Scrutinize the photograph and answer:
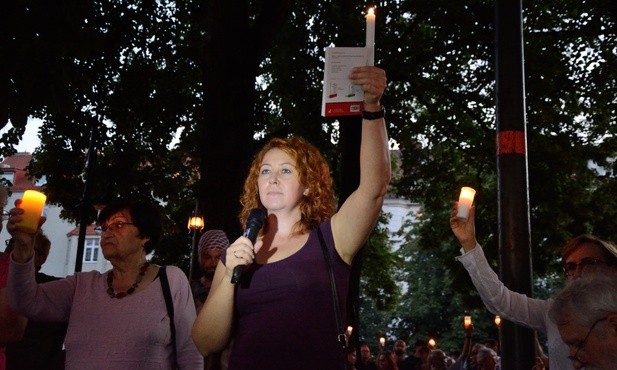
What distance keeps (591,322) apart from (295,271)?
51.1 inches

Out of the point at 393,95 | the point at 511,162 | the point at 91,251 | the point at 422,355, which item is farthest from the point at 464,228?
the point at 91,251

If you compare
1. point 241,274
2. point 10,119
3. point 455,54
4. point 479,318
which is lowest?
point 479,318

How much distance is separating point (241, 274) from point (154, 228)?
6.20ft

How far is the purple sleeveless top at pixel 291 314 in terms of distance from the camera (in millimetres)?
3000

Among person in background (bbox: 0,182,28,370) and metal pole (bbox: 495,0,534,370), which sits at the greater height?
metal pole (bbox: 495,0,534,370)

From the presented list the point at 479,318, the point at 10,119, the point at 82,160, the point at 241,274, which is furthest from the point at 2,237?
the point at 241,274

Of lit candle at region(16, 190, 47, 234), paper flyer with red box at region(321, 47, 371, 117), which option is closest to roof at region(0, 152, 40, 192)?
lit candle at region(16, 190, 47, 234)

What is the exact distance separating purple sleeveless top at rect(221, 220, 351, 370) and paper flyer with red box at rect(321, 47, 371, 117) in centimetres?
61

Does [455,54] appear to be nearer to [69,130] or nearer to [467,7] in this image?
[467,7]

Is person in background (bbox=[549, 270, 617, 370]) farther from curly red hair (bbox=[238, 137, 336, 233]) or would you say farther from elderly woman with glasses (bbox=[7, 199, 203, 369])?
elderly woman with glasses (bbox=[7, 199, 203, 369])

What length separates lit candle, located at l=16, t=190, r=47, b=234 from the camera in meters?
3.81

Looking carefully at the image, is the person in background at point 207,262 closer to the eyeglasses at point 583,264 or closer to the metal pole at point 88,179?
the eyeglasses at point 583,264

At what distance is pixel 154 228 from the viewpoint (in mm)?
4730

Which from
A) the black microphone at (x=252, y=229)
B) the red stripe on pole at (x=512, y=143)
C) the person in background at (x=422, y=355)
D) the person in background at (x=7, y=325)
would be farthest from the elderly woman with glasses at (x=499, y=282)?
the person in background at (x=422, y=355)
